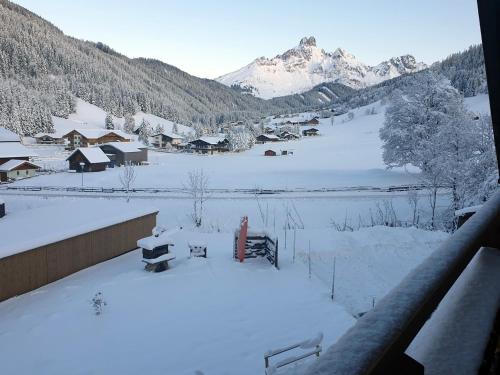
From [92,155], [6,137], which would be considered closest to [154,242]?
[92,155]

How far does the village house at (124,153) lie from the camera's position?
68812 mm

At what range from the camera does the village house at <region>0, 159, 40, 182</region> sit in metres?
55.5

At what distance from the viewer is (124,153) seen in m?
68.6

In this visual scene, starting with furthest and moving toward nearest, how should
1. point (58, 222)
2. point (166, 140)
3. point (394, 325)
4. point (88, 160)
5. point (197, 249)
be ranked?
point (166, 140)
point (88, 160)
point (197, 249)
point (58, 222)
point (394, 325)

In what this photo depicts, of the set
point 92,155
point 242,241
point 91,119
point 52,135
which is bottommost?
point 242,241

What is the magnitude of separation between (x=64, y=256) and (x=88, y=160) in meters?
47.1

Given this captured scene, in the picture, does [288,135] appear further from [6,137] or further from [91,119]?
[91,119]

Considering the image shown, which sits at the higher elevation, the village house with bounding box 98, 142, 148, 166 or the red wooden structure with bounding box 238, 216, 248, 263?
the village house with bounding box 98, 142, 148, 166

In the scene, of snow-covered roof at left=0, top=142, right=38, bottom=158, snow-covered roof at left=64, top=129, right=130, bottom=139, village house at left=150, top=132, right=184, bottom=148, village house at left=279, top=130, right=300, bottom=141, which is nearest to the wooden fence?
snow-covered roof at left=0, top=142, right=38, bottom=158

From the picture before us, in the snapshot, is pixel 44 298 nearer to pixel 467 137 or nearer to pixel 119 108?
pixel 467 137

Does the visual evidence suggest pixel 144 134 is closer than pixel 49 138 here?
No

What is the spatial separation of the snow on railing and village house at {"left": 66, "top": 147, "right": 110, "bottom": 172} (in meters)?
62.2

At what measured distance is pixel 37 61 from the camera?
18638 cm

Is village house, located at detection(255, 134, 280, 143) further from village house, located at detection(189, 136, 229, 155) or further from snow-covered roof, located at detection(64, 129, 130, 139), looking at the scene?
snow-covered roof, located at detection(64, 129, 130, 139)
